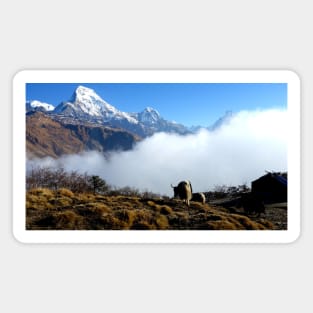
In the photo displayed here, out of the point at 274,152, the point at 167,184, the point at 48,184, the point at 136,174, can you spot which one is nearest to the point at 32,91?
the point at 48,184

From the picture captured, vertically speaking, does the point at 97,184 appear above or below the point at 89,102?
below

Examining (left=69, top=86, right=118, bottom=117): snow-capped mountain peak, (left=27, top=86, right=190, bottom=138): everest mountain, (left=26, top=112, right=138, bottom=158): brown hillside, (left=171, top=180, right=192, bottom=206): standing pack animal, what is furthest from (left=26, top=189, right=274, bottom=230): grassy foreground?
(left=69, top=86, right=118, bottom=117): snow-capped mountain peak

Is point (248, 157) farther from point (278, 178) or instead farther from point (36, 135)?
point (36, 135)

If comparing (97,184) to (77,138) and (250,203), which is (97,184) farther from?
(250,203)

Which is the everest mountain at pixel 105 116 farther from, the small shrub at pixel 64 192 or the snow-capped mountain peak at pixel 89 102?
the small shrub at pixel 64 192
